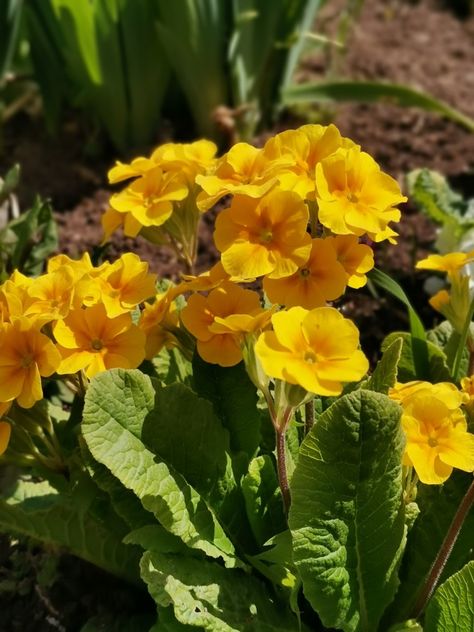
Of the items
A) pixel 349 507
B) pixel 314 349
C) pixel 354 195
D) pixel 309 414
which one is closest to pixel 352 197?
pixel 354 195

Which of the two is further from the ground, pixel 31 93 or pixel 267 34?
pixel 267 34

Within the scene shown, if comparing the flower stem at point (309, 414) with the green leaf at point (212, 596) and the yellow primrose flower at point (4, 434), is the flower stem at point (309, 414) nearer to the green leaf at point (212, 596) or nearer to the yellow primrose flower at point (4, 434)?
the green leaf at point (212, 596)

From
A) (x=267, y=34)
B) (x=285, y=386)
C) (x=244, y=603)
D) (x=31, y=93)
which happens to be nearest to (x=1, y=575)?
(x=244, y=603)

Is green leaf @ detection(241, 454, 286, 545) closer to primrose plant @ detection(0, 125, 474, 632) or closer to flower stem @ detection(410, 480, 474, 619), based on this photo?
primrose plant @ detection(0, 125, 474, 632)

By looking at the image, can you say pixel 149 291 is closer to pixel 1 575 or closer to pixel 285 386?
pixel 285 386

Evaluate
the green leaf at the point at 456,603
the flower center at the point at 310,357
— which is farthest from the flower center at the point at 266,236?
the green leaf at the point at 456,603

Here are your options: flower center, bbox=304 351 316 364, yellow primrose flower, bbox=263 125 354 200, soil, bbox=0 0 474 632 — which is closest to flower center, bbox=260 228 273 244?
yellow primrose flower, bbox=263 125 354 200
